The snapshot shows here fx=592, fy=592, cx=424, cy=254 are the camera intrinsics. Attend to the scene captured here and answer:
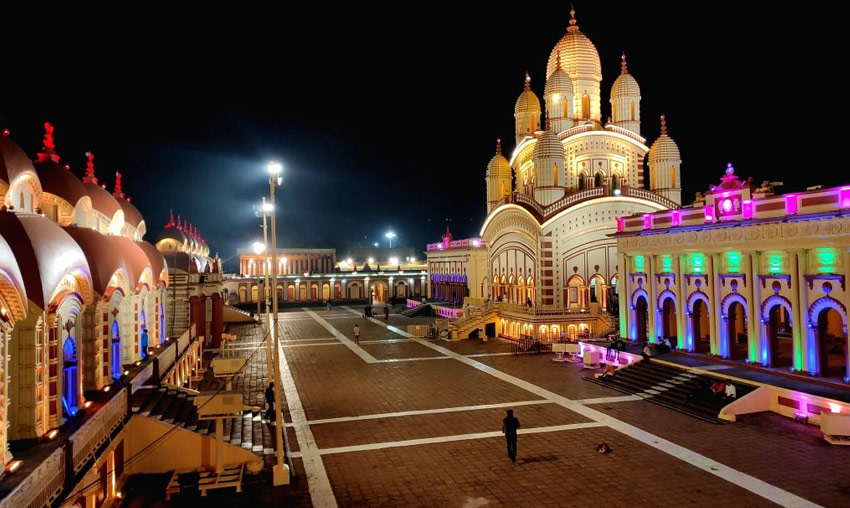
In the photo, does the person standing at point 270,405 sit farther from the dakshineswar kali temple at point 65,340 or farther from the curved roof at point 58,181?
the curved roof at point 58,181

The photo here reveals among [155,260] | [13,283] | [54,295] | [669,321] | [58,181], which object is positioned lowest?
[669,321]

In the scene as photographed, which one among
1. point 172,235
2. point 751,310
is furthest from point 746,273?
point 172,235

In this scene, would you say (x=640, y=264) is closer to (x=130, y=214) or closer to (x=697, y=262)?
(x=697, y=262)

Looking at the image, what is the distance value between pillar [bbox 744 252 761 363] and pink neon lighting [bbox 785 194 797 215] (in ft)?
6.36

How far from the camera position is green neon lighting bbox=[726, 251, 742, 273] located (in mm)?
21703

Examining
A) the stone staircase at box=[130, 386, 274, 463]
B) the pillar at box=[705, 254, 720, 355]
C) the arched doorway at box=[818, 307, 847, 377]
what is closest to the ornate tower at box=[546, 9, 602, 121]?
the arched doorway at box=[818, 307, 847, 377]

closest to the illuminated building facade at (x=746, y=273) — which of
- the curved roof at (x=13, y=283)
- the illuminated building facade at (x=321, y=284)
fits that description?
the curved roof at (x=13, y=283)

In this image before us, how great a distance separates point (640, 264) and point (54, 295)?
2296 cm

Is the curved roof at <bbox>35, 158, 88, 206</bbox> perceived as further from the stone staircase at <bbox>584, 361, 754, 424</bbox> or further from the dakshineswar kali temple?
the stone staircase at <bbox>584, 361, 754, 424</bbox>

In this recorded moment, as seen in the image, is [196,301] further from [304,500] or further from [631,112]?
[631,112]

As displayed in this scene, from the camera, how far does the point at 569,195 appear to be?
36.5m

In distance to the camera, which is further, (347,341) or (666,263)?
(347,341)

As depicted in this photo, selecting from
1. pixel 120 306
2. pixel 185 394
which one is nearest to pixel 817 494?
pixel 185 394

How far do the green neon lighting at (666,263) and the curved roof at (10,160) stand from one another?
2268cm
